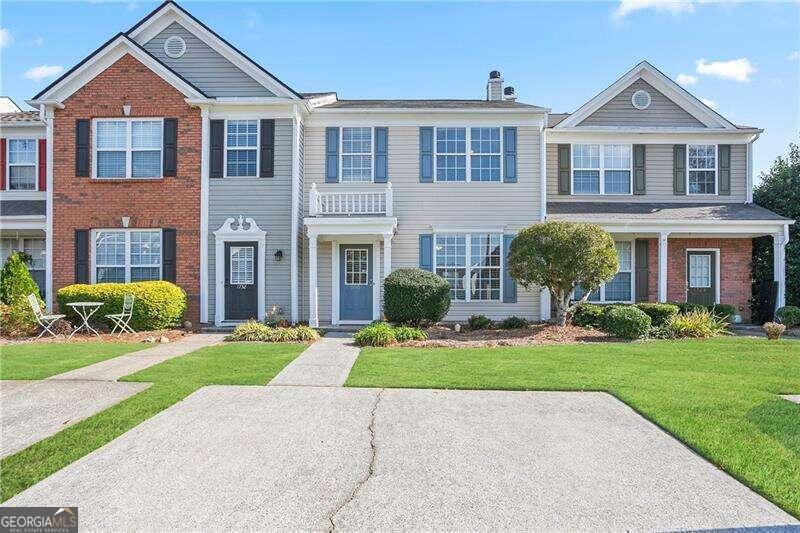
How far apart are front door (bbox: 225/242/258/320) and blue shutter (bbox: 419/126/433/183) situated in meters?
5.26

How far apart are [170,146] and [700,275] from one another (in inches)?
649

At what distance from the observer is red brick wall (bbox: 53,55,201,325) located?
14.0 m

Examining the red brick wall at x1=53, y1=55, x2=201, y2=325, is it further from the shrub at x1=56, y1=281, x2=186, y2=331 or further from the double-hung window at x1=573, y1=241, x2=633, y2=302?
the double-hung window at x1=573, y1=241, x2=633, y2=302

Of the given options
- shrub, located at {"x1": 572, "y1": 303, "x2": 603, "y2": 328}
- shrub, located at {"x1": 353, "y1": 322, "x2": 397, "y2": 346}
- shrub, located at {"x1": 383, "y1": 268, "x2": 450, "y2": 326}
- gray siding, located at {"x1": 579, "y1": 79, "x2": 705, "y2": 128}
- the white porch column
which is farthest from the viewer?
gray siding, located at {"x1": 579, "y1": 79, "x2": 705, "y2": 128}

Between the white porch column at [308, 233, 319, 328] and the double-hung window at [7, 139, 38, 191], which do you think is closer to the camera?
the white porch column at [308, 233, 319, 328]

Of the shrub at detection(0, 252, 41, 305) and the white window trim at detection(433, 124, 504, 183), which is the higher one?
the white window trim at detection(433, 124, 504, 183)

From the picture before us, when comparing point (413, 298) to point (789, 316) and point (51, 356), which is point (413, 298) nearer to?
point (51, 356)

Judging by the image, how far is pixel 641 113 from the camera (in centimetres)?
1644

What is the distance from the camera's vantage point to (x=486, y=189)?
14969mm

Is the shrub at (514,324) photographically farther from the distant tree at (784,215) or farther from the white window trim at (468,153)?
the distant tree at (784,215)

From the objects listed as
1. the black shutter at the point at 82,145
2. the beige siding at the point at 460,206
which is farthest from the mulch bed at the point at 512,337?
the black shutter at the point at 82,145

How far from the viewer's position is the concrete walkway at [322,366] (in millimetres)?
7144

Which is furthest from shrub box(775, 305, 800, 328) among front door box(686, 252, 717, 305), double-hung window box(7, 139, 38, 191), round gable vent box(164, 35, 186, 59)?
double-hung window box(7, 139, 38, 191)

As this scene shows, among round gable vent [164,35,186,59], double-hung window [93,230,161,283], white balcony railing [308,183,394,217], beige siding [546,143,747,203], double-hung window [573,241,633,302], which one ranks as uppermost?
round gable vent [164,35,186,59]
